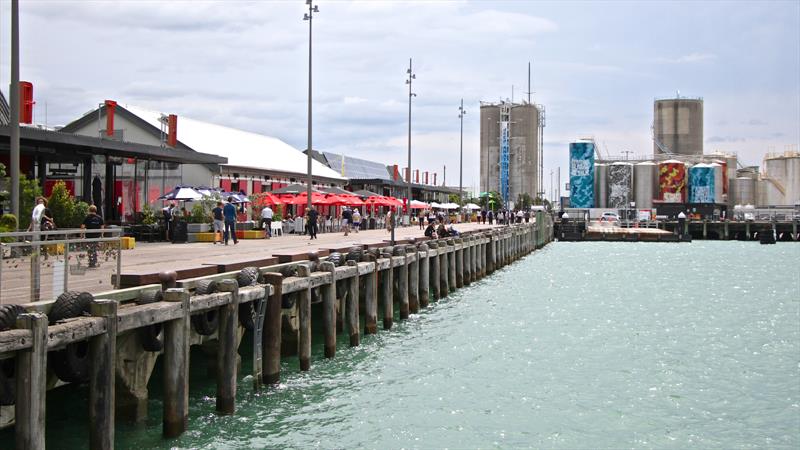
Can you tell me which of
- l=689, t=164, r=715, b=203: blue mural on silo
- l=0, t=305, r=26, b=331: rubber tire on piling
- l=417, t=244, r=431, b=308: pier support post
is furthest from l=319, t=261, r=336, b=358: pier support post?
l=689, t=164, r=715, b=203: blue mural on silo

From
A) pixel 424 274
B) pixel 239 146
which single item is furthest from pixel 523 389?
pixel 239 146

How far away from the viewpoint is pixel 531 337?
961 inches

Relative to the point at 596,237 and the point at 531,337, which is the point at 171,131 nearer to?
the point at 531,337

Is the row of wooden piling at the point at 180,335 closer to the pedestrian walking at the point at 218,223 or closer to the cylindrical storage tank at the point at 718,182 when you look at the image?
the pedestrian walking at the point at 218,223

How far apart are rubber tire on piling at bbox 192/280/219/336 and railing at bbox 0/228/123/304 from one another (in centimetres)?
139

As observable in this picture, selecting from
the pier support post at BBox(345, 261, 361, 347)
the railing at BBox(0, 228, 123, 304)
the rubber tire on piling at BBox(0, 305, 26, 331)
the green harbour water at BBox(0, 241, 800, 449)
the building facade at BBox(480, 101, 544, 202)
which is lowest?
the green harbour water at BBox(0, 241, 800, 449)

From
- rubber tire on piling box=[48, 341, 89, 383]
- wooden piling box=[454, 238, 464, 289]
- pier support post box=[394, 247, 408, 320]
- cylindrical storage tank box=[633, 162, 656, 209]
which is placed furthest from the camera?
cylindrical storage tank box=[633, 162, 656, 209]

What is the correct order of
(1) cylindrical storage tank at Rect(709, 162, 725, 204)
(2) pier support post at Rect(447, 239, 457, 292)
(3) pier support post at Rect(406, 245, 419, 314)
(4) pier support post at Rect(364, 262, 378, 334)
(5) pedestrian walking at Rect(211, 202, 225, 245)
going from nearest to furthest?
(4) pier support post at Rect(364, 262, 378, 334) < (3) pier support post at Rect(406, 245, 419, 314) < (5) pedestrian walking at Rect(211, 202, 225, 245) < (2) pier support post at Rect(447, 239, 457, 292) < (1) cylindrical storage tank at Rect(709, 162, 725, 204)

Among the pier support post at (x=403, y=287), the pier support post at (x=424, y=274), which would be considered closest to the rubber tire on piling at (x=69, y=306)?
the pier support post at (x=403, y=287)

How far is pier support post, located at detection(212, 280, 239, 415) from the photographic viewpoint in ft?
45.1

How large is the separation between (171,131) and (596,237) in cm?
5919

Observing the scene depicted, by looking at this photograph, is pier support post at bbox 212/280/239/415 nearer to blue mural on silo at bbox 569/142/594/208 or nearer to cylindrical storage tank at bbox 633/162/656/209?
blue mural on silo at bbox 569/142/594/208

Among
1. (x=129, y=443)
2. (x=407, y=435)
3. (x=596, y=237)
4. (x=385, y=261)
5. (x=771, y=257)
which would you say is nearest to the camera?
(x=129, y=443)

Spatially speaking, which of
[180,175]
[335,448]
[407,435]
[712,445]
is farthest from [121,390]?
[180,175]
